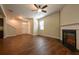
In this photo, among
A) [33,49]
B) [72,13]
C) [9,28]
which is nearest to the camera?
[33,49]

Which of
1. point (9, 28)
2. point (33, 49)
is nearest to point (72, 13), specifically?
point (33, 49)

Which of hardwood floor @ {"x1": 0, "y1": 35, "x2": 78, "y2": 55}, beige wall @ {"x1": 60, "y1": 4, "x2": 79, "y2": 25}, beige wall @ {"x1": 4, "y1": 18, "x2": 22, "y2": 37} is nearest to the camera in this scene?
hardwood floor @ {"x1": 0, "y1": 35, "x2": 78, "y2": 55}

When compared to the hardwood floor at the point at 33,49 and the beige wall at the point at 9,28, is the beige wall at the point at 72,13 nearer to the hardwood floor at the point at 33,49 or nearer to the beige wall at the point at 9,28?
the hardwood floor at the point at 33,49

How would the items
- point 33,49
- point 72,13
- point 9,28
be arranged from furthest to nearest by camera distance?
point 9,28, point 72,13, point 33,49

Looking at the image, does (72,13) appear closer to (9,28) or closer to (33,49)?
(33,49)

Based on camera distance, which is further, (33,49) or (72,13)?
(72,13)

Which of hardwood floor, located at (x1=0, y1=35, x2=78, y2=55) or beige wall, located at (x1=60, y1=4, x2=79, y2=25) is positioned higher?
beige wall, located at (x1=60, y1=4, x2=79, y2=25)

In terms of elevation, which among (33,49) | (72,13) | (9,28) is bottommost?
(33,49)

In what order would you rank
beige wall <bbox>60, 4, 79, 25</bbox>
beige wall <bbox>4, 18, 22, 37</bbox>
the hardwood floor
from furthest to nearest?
beige wall <bbox>4, 18, 22, 37</bbox> < beige wall <bbox>60, 4, 79, 25</bbox> < the hardwood floor

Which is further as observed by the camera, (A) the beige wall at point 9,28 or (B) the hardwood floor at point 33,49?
(A) the beige wall at point 9,28

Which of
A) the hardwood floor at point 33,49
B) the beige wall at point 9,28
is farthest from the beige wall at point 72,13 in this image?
the beige wall at point 9,28

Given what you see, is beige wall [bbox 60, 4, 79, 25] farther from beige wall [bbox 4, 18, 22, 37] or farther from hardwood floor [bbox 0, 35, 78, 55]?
beige wall [bbox 4, 18, 22, 37]

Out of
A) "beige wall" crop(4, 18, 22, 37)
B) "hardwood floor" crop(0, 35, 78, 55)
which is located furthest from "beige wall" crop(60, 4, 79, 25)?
"beige wall" crop(4, 18, 22, 37)
